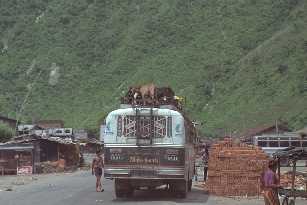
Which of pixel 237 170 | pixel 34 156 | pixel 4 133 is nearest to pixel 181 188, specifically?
pixel 237 170


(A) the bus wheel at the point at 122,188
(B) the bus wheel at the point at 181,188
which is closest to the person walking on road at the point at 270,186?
(B) the bus wheel at the point at 181,188

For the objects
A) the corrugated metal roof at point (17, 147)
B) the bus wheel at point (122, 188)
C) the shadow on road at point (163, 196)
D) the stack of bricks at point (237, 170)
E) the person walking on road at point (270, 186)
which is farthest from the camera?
the corrugated metal roof at point (17, 147)

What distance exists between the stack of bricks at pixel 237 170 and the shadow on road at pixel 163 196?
0.87 metres

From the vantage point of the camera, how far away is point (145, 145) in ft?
72.3

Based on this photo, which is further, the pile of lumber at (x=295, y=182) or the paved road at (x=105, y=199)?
the pile of lumber at (x=295, y=182)

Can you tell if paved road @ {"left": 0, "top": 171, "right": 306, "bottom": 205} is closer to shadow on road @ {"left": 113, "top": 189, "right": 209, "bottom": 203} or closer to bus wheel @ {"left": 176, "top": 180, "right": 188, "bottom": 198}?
shadow on road @ {"left": 113, "top": 189, "right": 209, "bottom": 203}

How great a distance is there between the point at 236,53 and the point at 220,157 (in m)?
68.1

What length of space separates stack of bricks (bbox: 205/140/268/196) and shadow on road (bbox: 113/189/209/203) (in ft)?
2.84

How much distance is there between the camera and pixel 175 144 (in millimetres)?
21969

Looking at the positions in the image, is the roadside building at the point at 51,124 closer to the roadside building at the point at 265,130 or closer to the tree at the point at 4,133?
the tree at the point at 4,133

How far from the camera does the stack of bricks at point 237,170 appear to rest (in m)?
25.0

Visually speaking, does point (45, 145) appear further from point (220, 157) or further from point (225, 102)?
point (220, 157)

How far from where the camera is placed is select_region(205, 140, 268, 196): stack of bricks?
82.1 ft

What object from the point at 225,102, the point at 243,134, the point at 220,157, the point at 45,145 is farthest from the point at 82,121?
the point at 220,157
